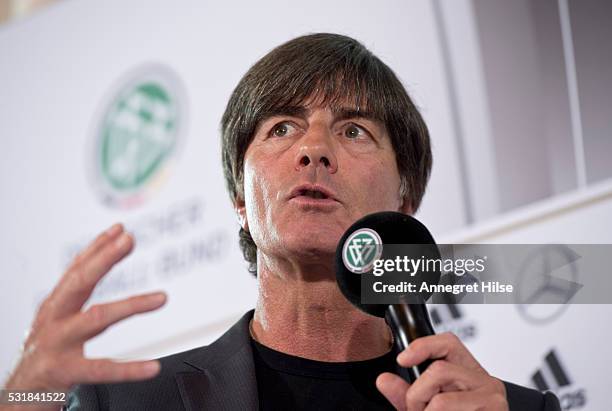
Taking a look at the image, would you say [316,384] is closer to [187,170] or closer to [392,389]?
[392,389]

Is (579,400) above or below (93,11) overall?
below

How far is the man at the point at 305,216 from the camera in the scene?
70.7 inches

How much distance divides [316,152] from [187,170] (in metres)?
1.63

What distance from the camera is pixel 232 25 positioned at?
11.2ft

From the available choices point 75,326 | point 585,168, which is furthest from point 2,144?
point 75,326

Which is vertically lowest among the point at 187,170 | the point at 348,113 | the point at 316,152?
the point at 316,152

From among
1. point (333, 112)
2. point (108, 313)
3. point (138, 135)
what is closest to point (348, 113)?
point (333, 112)

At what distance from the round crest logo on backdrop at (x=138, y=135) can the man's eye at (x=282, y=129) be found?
1488 millimetres

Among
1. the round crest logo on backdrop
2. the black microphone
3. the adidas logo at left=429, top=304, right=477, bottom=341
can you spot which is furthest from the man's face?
the round crest logo on backdrop

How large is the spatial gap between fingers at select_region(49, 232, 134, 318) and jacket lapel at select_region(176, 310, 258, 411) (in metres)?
0.52

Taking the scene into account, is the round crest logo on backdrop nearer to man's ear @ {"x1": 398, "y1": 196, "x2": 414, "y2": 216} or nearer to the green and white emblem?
man's ear @ {"x1": 398, "y1": 196, "x2": 414, "y2": 216}

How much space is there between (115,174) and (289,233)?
77.9 inches

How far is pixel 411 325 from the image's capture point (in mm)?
1303

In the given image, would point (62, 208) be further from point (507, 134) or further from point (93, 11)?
point (507, 134)
